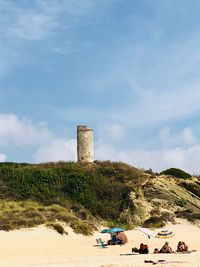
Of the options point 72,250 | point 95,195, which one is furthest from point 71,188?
point 72,250

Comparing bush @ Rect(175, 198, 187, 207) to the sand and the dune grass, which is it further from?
the dune grass

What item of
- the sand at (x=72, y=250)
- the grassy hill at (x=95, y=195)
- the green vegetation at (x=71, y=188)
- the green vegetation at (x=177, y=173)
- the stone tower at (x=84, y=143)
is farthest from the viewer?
the green vegetation at (x=177, y=173)

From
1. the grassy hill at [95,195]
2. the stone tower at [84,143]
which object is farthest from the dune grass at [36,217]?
the stone tower at [84,143]

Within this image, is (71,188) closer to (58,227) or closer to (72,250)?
(58,227)

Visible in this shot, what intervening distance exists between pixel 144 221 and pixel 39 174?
8.81m

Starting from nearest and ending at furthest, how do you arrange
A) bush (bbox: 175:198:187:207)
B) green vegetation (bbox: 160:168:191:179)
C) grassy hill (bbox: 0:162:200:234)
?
1. grassy hill (bbox: 0:162:200:234)
2. bush (bbox: 175:198:187:207)
3. green vegetation (bbox: 160:168:191:179)

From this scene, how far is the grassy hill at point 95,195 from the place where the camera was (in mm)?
30672

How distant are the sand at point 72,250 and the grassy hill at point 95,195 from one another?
7.06ft

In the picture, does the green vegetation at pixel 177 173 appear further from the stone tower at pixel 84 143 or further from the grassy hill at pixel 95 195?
the stone tower at pixel 84 143

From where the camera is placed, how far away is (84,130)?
1604 inches

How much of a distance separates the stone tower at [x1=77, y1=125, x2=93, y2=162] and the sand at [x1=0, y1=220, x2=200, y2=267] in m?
12.3

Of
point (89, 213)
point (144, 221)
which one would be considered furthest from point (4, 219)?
point (144, 221)

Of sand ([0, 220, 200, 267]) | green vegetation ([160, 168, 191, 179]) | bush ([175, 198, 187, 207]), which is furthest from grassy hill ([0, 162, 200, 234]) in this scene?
sand ([0, 220, 200, 267])

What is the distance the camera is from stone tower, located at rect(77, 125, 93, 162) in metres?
40.7
